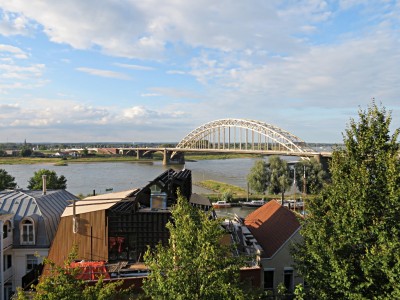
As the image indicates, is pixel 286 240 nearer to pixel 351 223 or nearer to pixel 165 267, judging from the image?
pixel 351 223

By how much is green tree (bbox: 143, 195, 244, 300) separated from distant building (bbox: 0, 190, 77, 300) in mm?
6717

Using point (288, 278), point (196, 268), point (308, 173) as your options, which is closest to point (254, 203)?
point (308, 173)

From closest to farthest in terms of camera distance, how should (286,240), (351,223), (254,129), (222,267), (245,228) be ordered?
(222,267) < (351,223) < (286,240) < (245,228) < (254,129)

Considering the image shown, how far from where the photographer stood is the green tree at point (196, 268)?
616 cm

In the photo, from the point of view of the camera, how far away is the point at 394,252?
6637 mm

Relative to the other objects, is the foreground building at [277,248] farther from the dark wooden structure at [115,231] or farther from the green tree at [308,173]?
the green tree at [308,173]

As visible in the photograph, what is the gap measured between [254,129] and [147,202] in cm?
6673

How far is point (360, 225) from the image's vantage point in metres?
7.31

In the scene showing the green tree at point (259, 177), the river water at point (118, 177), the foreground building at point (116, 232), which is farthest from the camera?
the river water at point (118, 177)

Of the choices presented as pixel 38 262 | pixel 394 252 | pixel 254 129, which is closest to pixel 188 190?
pixel 38 262

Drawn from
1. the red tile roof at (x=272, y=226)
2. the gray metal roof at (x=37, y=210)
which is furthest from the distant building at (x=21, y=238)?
the red tile roof at (x=272, y=226)

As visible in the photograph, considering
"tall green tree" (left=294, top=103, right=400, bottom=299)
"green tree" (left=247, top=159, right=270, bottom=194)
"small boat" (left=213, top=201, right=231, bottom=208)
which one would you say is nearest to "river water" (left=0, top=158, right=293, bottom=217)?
"small boat" (left=213, top=201, right=231, bottom=208)

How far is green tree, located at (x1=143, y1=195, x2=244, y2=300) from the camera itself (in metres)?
6.16

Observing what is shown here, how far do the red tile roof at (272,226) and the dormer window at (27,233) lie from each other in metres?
8.07
